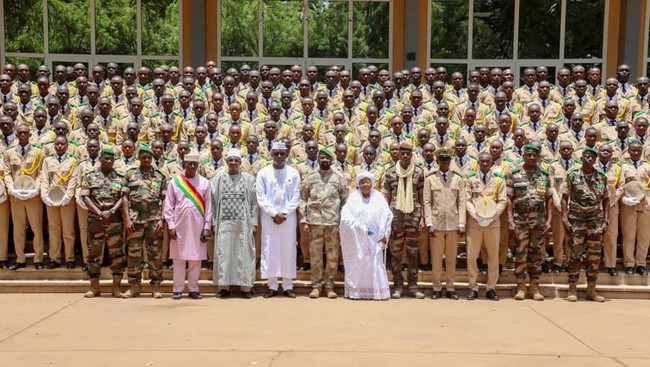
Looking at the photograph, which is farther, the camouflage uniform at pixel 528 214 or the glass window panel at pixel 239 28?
the glass window panel at pixel 239 28

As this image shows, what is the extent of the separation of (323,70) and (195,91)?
5.00 metres

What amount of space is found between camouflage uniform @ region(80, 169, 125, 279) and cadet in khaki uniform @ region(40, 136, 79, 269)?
0.57 m

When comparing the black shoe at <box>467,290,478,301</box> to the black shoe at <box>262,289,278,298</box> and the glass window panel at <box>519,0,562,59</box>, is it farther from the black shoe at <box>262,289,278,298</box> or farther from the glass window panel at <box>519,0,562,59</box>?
the glass window panel at <box>519,0,562,59</box>

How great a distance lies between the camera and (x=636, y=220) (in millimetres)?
9906

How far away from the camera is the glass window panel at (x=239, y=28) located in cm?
1608

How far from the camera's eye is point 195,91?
467 inches

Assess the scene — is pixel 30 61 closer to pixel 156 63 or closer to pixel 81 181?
pixel 156 63

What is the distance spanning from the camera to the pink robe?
30.0 ft

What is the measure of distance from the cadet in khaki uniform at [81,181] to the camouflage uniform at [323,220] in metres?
2.55

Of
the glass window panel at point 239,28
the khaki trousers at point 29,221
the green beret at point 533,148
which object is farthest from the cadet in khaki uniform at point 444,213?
the glass window panel at point 239,28

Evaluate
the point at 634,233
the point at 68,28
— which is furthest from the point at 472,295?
the point at 68,28

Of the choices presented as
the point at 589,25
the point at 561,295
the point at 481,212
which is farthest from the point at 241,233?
the point at 589,25

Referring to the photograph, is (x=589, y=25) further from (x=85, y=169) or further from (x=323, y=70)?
(x=85, y=169)

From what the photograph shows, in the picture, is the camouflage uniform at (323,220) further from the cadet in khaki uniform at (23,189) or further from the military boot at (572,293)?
the cadet in khaki uniform at (23,189)
